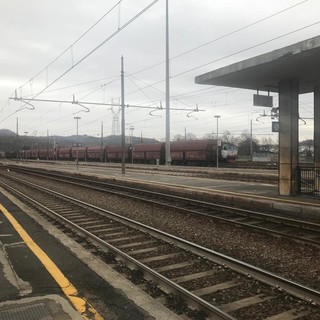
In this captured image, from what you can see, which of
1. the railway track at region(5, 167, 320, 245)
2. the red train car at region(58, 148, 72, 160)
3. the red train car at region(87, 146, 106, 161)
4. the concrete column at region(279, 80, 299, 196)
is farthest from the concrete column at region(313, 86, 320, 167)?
the red train car at region(58, 148, 72, 160)

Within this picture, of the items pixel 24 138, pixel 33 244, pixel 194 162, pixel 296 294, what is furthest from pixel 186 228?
pixel 24 138

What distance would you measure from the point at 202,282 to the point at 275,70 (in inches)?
335

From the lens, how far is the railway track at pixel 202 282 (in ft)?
15.0

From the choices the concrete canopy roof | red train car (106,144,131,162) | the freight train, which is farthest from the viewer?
red train car (106,144,131,162)

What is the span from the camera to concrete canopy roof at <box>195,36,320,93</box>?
33.6 ft

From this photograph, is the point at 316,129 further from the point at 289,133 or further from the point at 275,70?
the point at 275,70

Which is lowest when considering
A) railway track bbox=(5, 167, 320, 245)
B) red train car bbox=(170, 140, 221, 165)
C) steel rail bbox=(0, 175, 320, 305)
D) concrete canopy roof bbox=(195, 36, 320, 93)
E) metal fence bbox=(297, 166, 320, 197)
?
railway track bbox=(5, 167, 320, 245)

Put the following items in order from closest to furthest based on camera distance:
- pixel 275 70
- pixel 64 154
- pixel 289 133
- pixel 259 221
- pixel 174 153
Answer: pixel 259 221, pixel 275 70, pixel 289 133, pixel 174 153, pixel 64 154

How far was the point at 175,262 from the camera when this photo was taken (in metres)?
6.71

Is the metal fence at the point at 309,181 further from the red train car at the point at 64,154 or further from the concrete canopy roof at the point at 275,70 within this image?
the red train car at the point at 64,154

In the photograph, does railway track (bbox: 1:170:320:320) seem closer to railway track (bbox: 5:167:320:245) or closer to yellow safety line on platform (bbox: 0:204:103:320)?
yellow safety line on platform (bbox: 0:204:103:320)

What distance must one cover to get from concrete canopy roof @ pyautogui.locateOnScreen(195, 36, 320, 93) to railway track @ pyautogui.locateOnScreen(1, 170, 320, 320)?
587 centimetres

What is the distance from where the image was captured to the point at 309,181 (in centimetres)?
1395

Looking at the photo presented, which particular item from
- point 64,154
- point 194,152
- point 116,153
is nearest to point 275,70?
point 194,152
